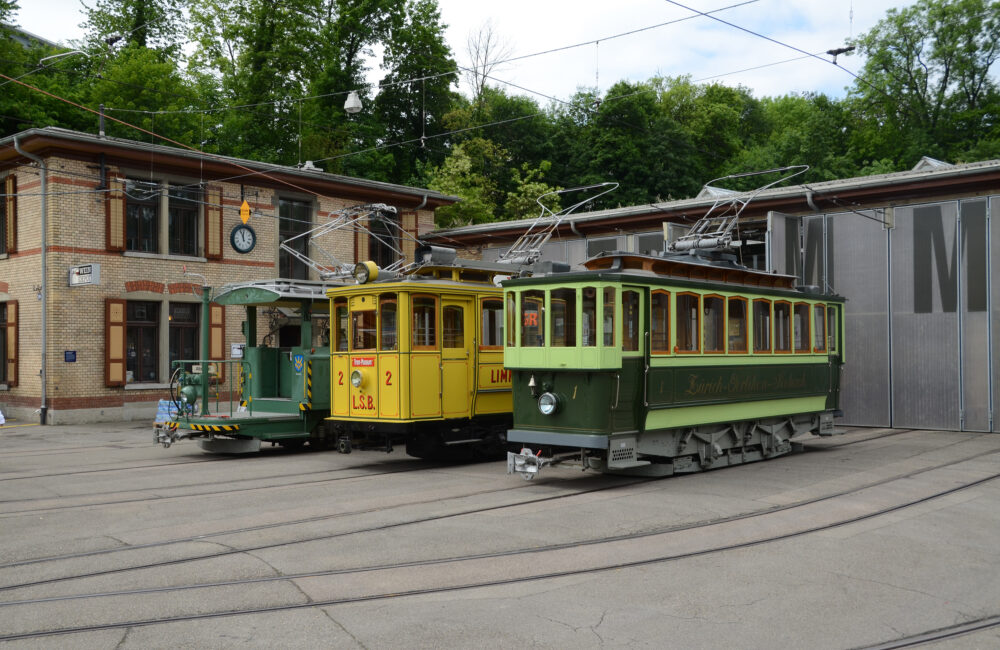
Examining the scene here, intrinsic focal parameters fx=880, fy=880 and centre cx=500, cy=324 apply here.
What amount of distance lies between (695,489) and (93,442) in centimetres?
1319

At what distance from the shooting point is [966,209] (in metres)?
19.5

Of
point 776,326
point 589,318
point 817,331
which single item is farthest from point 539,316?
point 817,331

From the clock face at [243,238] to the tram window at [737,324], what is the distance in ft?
56.3

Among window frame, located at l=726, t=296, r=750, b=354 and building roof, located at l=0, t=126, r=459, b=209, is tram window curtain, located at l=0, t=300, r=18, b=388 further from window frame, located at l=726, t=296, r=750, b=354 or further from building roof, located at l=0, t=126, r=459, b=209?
window frame, located at l=726, t=296, r=750, b=354

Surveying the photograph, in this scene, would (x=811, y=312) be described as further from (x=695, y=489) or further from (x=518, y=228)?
(x=518, y=228)

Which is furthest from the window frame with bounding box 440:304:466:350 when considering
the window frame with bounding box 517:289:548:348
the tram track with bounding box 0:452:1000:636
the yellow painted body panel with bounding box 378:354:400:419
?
the tram track with bounding box 0:452:1000:636

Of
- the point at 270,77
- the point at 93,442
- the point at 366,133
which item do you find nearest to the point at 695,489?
the point at 93,442

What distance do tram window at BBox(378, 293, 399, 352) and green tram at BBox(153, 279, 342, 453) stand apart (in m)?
2.32

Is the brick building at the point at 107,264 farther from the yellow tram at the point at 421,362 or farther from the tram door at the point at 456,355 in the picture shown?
the tram door at the point at 456,355

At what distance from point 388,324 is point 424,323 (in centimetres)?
57

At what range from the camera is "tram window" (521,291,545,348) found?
12022 millimetres

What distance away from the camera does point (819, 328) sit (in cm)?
1609

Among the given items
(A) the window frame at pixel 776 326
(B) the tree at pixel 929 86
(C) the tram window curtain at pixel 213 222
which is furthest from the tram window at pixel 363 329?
(B) the tree at pixel 929 86

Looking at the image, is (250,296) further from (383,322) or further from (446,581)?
(446,581)
